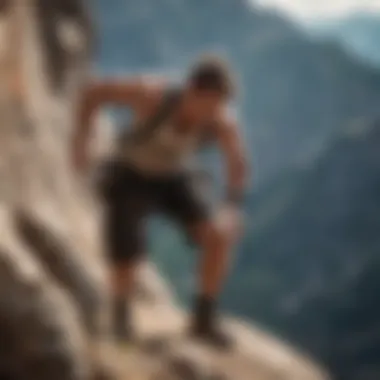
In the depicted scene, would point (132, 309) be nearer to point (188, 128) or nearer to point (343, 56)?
point (188, 128)

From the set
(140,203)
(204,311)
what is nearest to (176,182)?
(140,203)

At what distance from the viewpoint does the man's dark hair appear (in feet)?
3.58

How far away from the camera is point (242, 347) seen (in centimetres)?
108

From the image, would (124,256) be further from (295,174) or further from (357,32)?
(357,32)

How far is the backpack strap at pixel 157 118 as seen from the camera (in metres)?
1.09

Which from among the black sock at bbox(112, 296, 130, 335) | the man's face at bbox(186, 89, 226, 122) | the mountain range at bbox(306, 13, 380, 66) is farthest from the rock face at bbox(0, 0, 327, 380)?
the mountain range at bbox(306, 13, 380, 66)

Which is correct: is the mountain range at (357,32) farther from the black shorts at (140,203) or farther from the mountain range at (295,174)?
the black shorts at (140,203)

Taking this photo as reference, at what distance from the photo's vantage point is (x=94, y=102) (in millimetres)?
1118

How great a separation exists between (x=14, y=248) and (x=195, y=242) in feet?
0.75

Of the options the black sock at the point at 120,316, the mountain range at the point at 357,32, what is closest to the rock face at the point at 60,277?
the black sock at the point at 120,316

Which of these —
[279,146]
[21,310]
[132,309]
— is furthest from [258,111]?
[21,310]

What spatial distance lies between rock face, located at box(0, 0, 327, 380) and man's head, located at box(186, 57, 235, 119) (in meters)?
0.13

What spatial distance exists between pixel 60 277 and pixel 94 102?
23cm

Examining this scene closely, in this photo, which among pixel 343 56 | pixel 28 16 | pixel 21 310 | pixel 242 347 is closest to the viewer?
pixel 21 310
